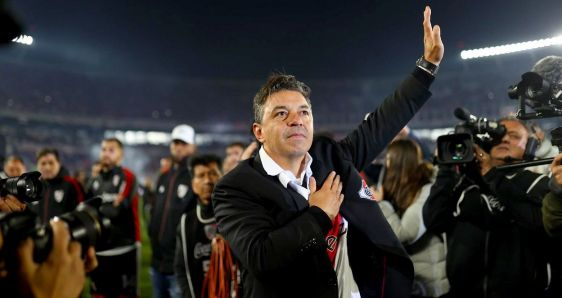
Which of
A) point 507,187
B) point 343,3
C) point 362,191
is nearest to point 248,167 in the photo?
point 362,191

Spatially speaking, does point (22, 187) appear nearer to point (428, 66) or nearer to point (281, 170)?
point (281, 170)

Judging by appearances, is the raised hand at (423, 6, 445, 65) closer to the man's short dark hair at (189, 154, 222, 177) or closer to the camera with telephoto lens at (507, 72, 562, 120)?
the camera with telephoto lens at (507, 72, 562, 120)

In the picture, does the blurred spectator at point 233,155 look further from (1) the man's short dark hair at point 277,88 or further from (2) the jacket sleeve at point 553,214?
(2) the jacket sleeve at point 553,214

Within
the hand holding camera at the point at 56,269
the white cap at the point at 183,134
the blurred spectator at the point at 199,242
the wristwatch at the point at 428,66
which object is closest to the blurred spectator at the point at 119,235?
the white cap at the point at 183,134

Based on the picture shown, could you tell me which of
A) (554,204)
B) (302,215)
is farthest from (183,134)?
(554,204)

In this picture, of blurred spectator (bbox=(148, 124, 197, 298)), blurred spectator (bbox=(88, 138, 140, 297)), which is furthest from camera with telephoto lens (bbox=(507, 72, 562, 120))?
blurred spectator (bbox=(88, 138, 140, 297))

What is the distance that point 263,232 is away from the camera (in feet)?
5.91

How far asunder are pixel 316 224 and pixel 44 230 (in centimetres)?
88

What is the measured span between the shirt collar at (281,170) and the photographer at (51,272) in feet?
2.89

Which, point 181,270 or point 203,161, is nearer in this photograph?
point 181,270

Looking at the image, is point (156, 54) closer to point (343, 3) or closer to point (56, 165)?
point (343, 3)

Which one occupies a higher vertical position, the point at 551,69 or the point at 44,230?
the point at 551,69

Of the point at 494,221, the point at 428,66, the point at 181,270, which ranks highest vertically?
the point at 428,66

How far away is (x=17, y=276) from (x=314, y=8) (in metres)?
16.3
